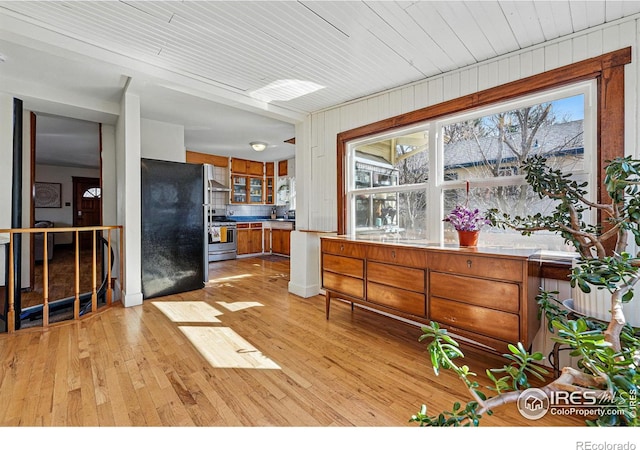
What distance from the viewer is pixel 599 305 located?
1640 mm

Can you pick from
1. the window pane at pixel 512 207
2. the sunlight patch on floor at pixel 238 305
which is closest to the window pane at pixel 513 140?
the window pane at pixel 512 207

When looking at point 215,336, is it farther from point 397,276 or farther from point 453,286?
point 453,286

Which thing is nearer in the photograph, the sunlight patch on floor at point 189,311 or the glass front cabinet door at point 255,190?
the sunlight patch on floor at point 189,311

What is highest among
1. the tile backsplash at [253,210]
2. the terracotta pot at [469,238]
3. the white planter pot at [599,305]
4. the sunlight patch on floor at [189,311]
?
the tile backsplash at [253,210]

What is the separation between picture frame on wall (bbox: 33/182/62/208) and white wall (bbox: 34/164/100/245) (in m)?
0.08

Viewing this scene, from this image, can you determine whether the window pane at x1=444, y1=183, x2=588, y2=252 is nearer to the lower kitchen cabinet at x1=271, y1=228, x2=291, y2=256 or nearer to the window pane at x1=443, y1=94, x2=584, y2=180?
the window pane at x1=443, y1=94, x2=584, y2=180

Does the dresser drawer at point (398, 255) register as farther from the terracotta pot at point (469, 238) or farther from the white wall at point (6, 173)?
the white wall at point (6, 173)

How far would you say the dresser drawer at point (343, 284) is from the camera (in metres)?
2.70

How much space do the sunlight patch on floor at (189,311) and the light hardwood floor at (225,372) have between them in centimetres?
2

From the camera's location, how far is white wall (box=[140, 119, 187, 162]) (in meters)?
4.25

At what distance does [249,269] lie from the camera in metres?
5.54

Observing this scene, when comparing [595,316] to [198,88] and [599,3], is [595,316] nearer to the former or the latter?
[599,3]

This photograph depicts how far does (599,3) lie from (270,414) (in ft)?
10.2
